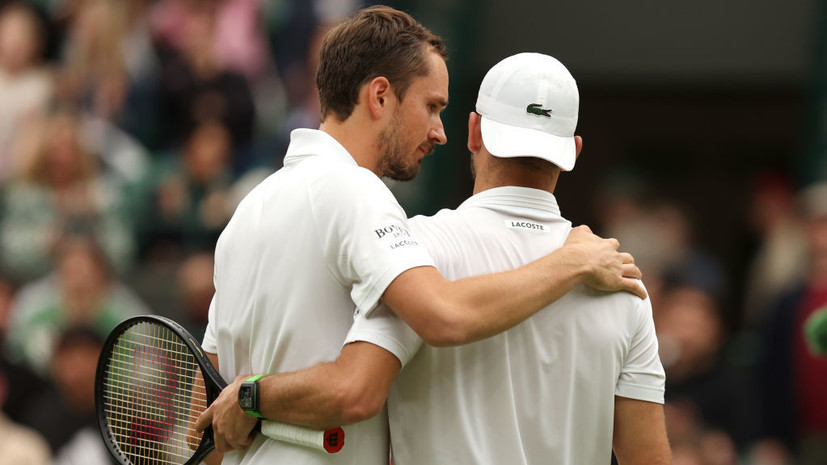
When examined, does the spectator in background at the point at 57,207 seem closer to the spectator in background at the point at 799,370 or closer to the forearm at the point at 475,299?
the spectator in background at the point at 799,370

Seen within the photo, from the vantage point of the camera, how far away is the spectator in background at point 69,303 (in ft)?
25.5

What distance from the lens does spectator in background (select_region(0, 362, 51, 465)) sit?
6.76 m

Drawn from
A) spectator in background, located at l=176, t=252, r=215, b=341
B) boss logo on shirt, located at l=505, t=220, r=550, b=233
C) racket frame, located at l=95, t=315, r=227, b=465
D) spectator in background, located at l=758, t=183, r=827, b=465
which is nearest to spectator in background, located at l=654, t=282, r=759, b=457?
spectator in background, located at l=758, t=183, r=827, b=465

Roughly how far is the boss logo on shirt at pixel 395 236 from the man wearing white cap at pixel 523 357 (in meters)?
0.13

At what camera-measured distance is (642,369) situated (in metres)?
2.99

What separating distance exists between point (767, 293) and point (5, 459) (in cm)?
467

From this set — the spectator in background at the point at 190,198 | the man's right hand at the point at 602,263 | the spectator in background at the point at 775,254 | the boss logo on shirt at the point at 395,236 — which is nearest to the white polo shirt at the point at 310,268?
the boss logo on shirt at the point at 395,236

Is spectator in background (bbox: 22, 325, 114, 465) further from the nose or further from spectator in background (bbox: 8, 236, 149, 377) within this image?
the nose

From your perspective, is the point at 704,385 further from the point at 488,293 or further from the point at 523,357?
the point at 488,293

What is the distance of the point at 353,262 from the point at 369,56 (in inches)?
22.9

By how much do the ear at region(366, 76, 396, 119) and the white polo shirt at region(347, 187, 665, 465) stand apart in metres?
0.32

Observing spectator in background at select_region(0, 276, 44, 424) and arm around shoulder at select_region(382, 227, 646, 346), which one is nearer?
arm around shoulder at select_region(382, 227, 646, 346)

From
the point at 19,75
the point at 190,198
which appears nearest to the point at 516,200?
the point at 190,198

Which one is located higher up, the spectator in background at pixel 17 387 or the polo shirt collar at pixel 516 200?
the polo shirt collar at pixel 516 200
